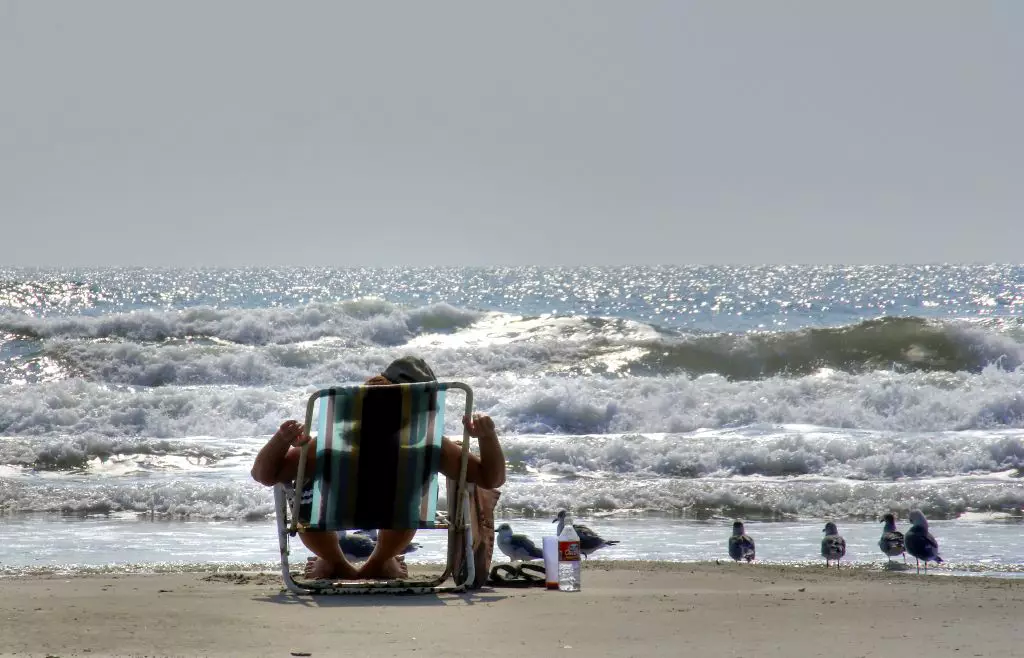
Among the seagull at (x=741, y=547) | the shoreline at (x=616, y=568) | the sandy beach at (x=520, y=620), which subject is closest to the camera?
the sandy beach at (x=520, y=620)

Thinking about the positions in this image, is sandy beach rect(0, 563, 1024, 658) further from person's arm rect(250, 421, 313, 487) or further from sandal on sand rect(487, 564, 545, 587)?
person's arm rect(250, 421, 313, 487)

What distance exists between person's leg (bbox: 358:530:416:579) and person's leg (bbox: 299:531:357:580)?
0.24 feet

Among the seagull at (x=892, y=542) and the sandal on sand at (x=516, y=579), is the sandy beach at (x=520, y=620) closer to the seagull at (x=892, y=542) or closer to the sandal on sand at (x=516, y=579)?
the sandal on sand at (x=516, y=579)

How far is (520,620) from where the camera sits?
16.5 ft

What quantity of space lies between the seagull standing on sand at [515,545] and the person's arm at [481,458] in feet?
6.39

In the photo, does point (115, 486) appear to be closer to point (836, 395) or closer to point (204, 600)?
point (204, 600)

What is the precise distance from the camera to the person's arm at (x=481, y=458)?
5617mm

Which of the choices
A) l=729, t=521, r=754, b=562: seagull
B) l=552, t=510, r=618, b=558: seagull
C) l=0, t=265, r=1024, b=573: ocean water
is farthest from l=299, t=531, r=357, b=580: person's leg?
l=729, t=521, r=754, b=562: seagull

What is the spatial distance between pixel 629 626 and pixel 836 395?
614 inches

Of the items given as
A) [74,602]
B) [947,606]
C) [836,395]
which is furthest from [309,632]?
[836,395]

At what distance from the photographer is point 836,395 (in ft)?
65.1

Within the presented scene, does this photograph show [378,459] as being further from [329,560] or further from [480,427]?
[329,560]

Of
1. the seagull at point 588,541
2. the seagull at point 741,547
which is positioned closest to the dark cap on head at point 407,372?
the seagull at point 588,541

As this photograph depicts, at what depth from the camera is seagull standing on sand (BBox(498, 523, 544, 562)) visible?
7746 millimetres
